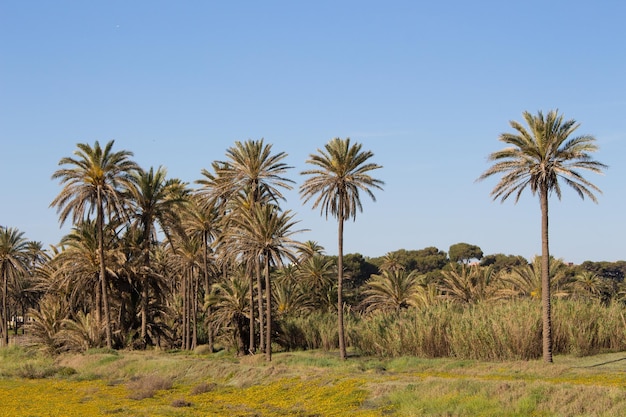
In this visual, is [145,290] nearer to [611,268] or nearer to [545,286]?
[545,286]

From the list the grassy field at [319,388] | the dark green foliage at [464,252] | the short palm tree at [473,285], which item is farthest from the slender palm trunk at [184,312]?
the dark green foliage at [464,252]

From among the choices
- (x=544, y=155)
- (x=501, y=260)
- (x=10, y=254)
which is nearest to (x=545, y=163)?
(x=544, y=155)

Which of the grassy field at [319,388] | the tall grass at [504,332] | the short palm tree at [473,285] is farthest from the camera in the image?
the short palm tree at [473,285]

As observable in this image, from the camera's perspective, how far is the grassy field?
71.3ft

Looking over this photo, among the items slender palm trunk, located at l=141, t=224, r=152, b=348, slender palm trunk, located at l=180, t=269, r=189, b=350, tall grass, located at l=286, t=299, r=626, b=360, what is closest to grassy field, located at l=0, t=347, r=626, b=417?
tall grass, located at l=286, t=299, r=626, b=360

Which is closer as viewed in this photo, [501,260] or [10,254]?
[10,254]

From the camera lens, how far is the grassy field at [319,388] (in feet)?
71.3

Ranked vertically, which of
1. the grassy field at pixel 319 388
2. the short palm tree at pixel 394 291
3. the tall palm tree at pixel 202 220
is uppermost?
the tall palm tree at pixel 202 220

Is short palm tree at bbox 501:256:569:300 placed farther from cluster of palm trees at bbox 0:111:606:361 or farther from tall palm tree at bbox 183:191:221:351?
tall palm tree at bbox 183:191:221:351

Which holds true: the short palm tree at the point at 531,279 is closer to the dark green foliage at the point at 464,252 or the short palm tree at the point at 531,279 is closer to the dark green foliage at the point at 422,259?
the dark green foliage at the point at 422,259

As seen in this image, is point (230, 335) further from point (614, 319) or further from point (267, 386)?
point (614, 319)

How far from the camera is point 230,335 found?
52094mm

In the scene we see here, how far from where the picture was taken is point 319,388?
93.0ft

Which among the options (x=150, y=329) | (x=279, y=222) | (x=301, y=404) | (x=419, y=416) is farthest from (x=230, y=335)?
(x=419, y=416)
